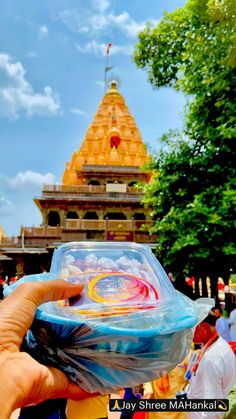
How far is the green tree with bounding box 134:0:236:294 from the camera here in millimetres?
5980

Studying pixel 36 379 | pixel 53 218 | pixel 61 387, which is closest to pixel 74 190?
Answer: pixel 53 218

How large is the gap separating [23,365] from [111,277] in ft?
1.87

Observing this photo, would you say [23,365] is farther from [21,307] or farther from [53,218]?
[53,218]

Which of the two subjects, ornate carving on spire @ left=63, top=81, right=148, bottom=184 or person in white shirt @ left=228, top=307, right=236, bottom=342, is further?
ornate carving on spire @ left=63, top=81, right=148, bottom=184

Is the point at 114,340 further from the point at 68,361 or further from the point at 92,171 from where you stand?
the point at 92,171

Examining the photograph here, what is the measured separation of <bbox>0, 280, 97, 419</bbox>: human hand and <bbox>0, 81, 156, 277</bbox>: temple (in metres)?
9.05

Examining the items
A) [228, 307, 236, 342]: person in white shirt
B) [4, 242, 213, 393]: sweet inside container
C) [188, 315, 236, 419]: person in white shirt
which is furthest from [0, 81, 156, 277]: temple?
[4, 242, 213, 393]: sweet inside container

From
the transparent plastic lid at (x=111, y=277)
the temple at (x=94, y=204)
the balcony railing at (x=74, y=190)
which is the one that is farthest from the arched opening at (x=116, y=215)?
the transparent plastic lid at (x=111, y=277)

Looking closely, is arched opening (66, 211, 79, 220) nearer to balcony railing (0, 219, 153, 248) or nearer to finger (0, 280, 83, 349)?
balcony railing (0, 219, 153, 248)

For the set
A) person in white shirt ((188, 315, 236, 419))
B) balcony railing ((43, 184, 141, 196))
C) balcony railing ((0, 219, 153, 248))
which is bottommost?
person in white shirt ((188, 315, 236, 419))

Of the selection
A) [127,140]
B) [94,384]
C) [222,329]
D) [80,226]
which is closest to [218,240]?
[222,329]

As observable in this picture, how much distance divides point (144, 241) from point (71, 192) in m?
8.36

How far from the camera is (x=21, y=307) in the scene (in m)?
0.97

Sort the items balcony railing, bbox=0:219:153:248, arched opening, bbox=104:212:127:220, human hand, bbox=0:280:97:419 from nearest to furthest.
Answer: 1. human hand, bbox=0:280:97:419
2. balcony railing, bbox=0:219:153:248
3. arched opening, bbox=104:212:127:220
